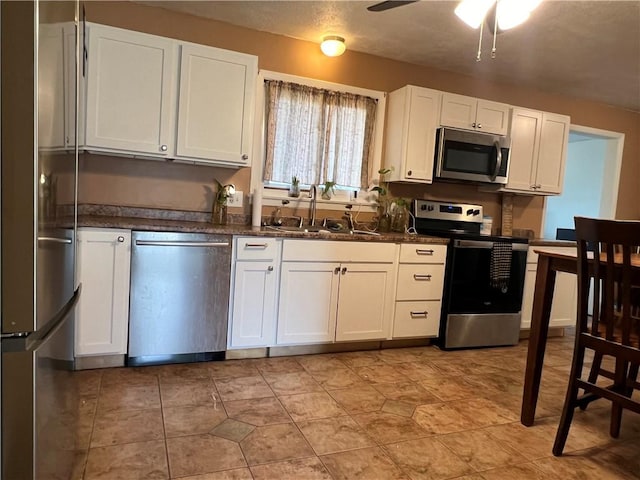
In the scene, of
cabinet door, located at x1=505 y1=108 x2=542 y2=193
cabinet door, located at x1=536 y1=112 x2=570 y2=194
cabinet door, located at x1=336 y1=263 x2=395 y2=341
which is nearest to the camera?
cabinet door, located at x1=336 y1=263 x2=395 y2=341

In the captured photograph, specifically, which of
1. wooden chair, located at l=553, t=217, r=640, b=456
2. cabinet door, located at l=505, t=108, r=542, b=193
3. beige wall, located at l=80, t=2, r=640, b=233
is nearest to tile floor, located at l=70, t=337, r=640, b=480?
wooden chair, located at l=553, t=217, r=640, b=456

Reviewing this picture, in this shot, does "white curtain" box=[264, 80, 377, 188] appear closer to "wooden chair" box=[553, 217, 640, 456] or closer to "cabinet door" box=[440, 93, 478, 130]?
"cabinet door" box=[440, 93, 478, 130]

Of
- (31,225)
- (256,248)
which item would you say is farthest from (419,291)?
(31,225)

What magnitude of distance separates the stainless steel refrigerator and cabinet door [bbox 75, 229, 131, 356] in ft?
4.87

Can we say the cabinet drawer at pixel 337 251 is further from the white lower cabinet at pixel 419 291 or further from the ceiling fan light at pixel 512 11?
the ceiling fan light at pixel 512 11

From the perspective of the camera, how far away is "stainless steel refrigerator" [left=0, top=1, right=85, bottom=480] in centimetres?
92

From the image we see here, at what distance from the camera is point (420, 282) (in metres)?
3.45

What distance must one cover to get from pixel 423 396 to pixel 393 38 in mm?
2537

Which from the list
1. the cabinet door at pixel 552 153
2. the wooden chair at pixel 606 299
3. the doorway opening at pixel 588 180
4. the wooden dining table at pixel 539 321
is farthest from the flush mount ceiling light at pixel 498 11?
the doorway opening at pixel 588 180

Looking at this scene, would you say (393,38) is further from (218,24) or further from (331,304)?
(331,304)

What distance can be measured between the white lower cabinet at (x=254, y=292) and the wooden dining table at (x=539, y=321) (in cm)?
155

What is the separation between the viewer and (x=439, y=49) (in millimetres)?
3574

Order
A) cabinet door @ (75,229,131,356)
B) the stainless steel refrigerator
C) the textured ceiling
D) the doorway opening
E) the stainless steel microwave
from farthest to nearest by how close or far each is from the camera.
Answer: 1. the doorway opening
2. the stainless steel microwave
3. the textured ceiling
4. cabinet door @ (75,229,131,356)
5. the stainless steel refrigerator

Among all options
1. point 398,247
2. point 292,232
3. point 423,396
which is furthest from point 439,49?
point 423,396
